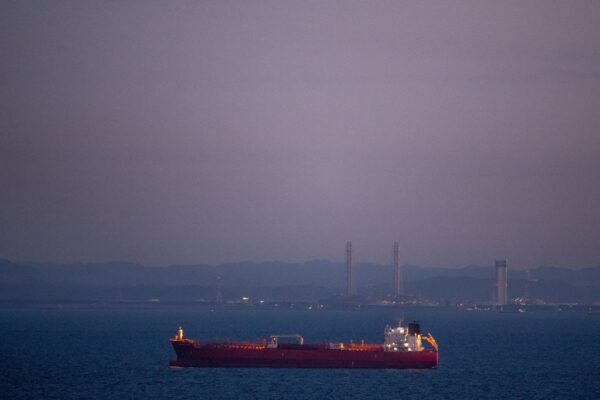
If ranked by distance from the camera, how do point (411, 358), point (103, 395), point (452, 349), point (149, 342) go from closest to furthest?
point (103, 395) < point (411, 358) < point (452, 349) < point (149, 342)

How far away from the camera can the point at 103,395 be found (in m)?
97.6

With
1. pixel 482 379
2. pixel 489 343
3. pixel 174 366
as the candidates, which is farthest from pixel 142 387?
pixel 489 343

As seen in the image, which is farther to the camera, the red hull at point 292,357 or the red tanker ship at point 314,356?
the red hull at point 292,357

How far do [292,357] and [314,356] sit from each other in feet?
8.17

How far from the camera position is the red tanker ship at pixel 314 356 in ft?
395

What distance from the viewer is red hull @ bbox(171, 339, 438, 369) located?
120m

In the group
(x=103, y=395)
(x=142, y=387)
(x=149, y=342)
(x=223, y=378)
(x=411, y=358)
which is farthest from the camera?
(x=149, y=342)

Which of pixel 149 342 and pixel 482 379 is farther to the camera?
pixel 149 342

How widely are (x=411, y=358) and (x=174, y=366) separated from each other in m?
27.1

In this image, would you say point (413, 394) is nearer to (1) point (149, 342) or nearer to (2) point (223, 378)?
(2) point (223, 378)

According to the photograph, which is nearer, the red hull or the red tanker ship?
the red tanker ship

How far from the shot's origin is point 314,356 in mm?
120625

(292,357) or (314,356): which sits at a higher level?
(314,356)

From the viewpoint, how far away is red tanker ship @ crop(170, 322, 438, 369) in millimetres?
120250
